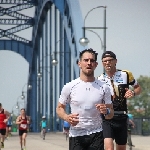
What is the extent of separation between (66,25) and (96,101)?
43.3 metres

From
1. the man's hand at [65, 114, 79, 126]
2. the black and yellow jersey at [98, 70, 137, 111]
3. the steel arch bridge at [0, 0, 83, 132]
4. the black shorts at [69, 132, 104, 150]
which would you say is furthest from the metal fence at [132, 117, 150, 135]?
the man's hand at [65, 114, 79, 126]

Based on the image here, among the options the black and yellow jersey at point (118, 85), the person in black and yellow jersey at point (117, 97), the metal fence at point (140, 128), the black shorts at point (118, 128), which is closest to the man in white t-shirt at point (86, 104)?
the person in black and yellow jersey at point (117, 97)

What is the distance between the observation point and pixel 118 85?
33.0ft

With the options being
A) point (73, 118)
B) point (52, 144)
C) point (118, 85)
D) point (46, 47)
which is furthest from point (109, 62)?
point (46, 47)

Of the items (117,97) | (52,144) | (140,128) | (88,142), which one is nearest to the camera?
(88,142)

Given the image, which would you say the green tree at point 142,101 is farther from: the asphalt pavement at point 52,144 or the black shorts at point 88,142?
the black shorts at point 88,142

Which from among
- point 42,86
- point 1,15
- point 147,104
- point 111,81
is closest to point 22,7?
point 1,15

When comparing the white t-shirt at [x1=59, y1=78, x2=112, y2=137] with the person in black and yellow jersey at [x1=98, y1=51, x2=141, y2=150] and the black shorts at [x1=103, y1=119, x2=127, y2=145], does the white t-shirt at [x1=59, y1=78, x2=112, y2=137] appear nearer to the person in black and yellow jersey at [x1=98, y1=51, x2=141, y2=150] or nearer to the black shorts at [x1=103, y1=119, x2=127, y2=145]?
the person in black and yellow jersey at [x1=98, y1=51, x2=141, y2=150]

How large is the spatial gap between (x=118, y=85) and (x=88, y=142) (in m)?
2.43

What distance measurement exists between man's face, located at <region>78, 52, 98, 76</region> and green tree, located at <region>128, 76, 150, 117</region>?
3880 inches

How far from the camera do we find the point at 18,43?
8412 centimetres

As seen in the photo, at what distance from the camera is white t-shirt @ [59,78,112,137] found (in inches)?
298

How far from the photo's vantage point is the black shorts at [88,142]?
25.3 ft

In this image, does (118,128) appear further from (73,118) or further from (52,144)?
(52,144)
